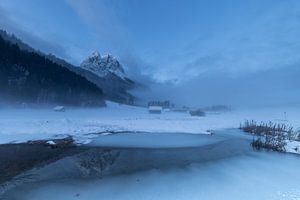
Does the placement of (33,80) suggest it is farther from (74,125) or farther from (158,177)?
(158,177)

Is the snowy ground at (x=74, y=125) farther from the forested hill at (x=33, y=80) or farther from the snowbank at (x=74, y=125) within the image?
the forested hill at (x=33, y=80)

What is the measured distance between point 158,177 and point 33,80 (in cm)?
6567

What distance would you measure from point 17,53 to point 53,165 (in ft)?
208

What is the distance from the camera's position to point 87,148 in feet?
57.3

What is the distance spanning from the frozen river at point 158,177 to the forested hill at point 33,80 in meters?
52.8

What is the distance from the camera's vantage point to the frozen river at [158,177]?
891 centimetres

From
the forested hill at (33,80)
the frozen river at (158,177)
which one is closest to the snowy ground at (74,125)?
the frozen river at (158,177)

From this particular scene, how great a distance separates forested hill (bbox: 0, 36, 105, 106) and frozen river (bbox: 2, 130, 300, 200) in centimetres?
5278

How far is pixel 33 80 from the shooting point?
2611 inches

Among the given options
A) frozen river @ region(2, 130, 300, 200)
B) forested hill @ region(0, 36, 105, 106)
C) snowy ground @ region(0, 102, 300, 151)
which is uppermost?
forested hill @ region(0, 36, 105, 106)

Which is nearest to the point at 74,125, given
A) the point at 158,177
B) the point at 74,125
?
the point at 74,125

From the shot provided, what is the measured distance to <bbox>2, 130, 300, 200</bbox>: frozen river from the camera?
8906 mm

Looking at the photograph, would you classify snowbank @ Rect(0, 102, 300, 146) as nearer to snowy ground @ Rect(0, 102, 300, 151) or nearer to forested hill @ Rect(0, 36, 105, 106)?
snowy ground @ Rect(0, 102, 300, 151)

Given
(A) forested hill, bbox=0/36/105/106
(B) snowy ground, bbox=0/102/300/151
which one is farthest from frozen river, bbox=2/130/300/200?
(A) forested hill, bbox=0/36/105/106
